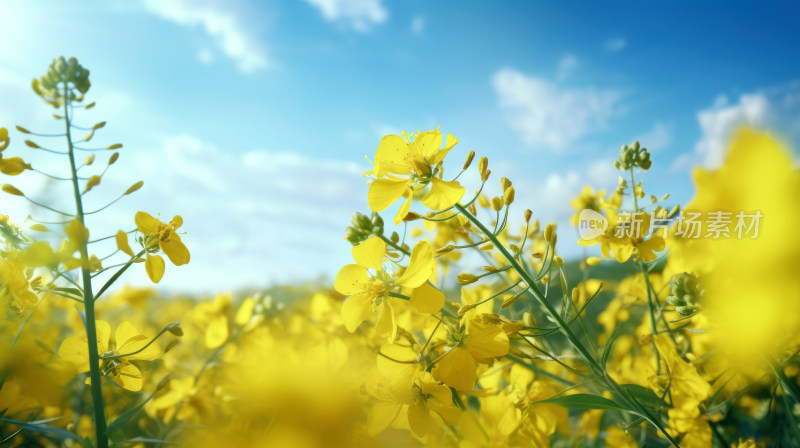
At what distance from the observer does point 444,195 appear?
2.75ft

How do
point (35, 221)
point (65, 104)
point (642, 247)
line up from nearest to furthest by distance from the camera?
point (35, 221), point (65, 104), point (642, 247)

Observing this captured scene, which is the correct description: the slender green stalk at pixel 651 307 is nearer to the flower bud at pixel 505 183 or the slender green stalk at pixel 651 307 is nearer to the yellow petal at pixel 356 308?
the flower bud at pixel 505 183

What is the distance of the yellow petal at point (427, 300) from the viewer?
81cm

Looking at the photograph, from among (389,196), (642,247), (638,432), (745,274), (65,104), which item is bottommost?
(638,432)

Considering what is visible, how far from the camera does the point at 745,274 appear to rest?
381 mm

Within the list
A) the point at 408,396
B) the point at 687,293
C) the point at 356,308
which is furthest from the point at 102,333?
the point at 687,293

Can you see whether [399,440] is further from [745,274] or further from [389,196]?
[745,274]

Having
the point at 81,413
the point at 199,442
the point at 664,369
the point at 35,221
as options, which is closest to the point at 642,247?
the point at 664,369

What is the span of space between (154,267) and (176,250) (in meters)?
0.06

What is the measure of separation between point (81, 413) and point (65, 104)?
138 centimetres

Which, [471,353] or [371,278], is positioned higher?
[371,278]

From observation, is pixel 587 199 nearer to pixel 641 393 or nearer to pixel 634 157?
pixel 634 157

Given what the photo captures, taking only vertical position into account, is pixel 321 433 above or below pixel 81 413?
below

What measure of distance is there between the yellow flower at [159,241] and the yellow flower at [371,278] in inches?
16.4
